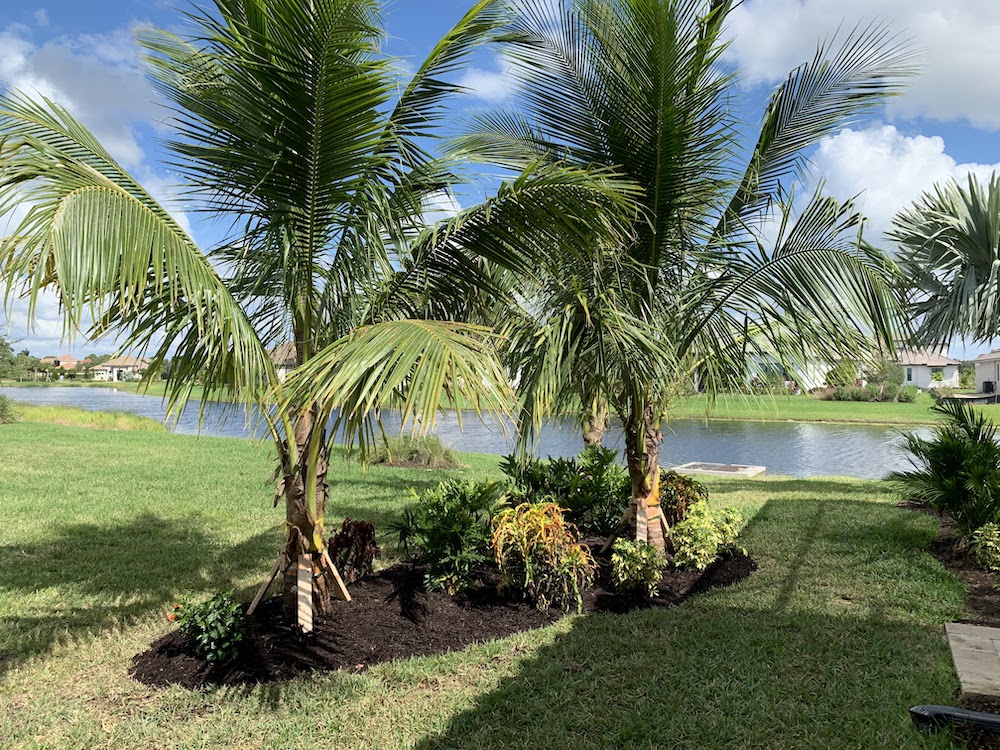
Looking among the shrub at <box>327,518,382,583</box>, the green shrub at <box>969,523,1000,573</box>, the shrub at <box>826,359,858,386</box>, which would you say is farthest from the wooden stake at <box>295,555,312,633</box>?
the green shrub at <box>969,523,1000,573</box>

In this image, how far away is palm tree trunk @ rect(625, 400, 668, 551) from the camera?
5809mm

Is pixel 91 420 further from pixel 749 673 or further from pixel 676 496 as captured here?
pixel 749 673

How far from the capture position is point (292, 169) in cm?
368

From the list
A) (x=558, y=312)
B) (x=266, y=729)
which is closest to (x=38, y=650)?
(x=266, y=729)

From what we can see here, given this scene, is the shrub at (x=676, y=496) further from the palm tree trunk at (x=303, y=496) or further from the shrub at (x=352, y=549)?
the palm tree trunk at (x=303, y=496)

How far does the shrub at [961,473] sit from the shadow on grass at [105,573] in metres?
6.23

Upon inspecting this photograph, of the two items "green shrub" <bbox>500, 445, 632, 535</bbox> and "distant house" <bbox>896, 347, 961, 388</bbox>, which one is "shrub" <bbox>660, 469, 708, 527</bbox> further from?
"distant house" <bbox>896, 347, 961, 388</bbox>

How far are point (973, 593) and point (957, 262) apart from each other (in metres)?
3.61

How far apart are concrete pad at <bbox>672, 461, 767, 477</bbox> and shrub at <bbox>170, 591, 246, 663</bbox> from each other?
35.4 ft

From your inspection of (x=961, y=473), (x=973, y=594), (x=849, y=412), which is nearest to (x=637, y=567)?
(x=973, y=594)

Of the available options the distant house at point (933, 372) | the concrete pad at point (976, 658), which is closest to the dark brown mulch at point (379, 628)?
the concrete pad at point (976, 658)

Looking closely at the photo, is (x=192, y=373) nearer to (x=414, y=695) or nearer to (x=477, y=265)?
(x=477, y=265)

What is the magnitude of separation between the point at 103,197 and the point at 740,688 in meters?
3.89

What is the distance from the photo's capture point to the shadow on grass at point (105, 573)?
462 centimetres
